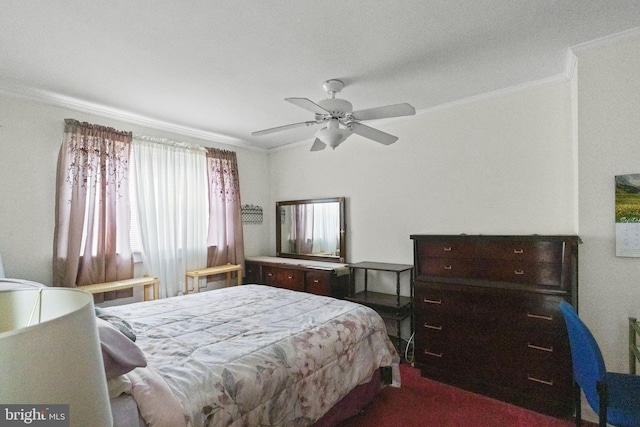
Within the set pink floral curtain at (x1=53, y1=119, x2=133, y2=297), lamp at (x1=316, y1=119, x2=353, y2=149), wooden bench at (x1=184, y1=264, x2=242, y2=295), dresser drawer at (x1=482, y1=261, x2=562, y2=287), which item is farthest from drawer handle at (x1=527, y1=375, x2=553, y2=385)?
pink floral curtain at (x1=53, y1=119, x2=133, y2=297)

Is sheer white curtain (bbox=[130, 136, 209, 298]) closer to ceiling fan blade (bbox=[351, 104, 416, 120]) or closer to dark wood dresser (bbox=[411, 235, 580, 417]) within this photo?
ceiling fan blade (bbox=[351, 104, 416, 120])

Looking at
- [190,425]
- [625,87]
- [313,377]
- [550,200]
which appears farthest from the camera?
[550,200]

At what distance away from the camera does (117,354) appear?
1179 millimetres

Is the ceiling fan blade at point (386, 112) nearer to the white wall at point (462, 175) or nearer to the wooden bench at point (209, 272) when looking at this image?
the white wall at point (462, 175)

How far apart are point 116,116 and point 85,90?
1.78ft

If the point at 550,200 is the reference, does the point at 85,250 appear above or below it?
below

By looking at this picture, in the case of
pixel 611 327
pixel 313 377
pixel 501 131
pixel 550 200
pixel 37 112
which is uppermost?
pixel 37 112

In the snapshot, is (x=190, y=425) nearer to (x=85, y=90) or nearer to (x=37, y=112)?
(x=85, y=90)

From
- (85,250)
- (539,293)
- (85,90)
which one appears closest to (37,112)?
(85,90)

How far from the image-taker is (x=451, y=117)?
3.18 metres

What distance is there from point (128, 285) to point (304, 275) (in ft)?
6.02

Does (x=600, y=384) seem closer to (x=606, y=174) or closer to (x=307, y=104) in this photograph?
(x=606, y=174)

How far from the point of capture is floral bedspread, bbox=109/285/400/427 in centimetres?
141

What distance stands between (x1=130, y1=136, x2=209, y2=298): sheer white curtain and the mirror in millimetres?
1125
